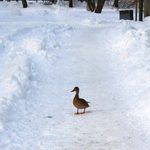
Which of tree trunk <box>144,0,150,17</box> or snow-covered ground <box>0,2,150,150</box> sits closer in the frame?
snow-covered ground <box>0,2,150,150</box>

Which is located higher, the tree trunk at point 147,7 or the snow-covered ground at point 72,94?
the snow-covered ground at point 72,94

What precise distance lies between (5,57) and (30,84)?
5.29m

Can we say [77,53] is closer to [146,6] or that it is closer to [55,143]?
[55,143]

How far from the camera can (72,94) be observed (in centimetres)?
1294

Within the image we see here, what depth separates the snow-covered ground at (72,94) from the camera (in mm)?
9137

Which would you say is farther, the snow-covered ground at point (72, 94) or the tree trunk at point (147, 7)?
the tree trunk at point (147, 7)

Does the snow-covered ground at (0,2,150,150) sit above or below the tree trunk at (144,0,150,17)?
above

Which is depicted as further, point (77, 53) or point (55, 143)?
point (77, 53)

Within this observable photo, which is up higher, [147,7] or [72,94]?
[72,94]

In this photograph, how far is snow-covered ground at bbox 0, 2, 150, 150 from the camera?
9.14 meters

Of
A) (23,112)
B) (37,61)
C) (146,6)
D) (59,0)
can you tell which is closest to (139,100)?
(23,112)

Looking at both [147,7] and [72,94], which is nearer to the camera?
[72,94]

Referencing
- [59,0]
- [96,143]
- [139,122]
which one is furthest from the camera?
[59,0]

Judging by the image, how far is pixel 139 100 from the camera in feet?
38.3
